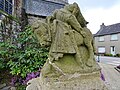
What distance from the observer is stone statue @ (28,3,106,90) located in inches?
74.5

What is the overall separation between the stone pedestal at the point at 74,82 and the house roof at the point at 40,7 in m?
7.20

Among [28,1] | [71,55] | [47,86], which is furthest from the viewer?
[28,1]

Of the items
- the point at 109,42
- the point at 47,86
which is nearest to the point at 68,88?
the point at 47,86

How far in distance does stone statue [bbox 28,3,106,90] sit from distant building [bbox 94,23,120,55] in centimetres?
2591

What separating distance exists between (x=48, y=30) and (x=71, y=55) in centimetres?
45

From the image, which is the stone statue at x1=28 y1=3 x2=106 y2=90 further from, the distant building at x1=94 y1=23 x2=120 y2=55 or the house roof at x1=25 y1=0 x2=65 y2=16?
the distant building at x1=94 y1=23 x2=120 y2=55

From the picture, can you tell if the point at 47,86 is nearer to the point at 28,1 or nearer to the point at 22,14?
the point at 22,14

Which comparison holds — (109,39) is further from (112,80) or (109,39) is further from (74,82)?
(74,82)

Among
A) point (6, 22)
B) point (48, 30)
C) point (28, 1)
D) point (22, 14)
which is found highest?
A: point (28, 1)

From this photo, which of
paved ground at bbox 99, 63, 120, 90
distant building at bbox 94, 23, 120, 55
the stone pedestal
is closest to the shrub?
paved ground at bbox 99, 63, 120, 90

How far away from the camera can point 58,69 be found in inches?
74.9

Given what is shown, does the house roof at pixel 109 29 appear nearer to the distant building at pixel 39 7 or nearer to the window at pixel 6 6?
the distant building at pixel 39 7

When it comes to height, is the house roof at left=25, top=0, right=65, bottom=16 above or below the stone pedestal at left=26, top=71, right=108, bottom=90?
above

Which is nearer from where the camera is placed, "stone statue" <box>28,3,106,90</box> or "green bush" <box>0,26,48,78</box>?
"stone statue" <box>28,3,106,90</box>
